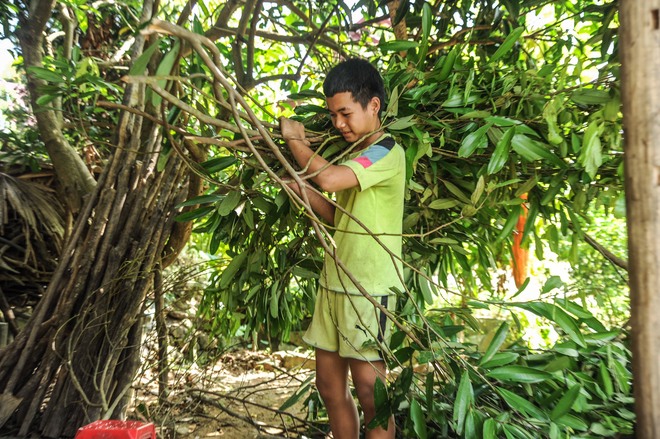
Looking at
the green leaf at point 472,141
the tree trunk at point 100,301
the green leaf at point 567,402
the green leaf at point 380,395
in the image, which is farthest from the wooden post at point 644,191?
the tree trunk at point 100,301

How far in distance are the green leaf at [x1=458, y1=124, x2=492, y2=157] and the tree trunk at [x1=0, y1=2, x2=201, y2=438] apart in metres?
1.32

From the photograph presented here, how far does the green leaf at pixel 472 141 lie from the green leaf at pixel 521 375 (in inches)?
26.4

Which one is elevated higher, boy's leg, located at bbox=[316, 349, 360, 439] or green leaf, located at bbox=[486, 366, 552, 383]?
green leaf, located at bbox=[486, 366, 552, 383]

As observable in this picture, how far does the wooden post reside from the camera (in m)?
1.17

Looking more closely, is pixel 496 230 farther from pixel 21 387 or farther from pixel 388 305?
pixel 21 387

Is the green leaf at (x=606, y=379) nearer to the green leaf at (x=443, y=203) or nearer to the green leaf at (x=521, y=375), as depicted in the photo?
the green leaf at (x=521, y=375)

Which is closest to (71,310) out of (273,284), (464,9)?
(273,284)

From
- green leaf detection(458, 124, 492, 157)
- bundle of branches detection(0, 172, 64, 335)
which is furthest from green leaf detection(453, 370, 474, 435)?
bundle of branches detection(0, 172, 64, 335)

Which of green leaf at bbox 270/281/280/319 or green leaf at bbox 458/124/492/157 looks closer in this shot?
green leaf at bbox 458/124/492/157

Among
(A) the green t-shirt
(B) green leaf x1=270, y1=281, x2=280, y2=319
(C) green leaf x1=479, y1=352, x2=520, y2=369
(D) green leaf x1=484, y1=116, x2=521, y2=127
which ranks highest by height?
(D) green leaf x1=484, y1=116, x2=521, y2=127

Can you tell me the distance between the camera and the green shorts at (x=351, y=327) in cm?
184

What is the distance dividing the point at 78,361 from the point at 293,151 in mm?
1544

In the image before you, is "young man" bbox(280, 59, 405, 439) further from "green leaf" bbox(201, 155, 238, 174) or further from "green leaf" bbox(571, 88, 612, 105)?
"green leaf" bbox(571, 88, 612, 105)

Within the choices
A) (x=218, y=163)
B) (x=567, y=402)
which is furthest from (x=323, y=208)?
(x=567, y=402)
